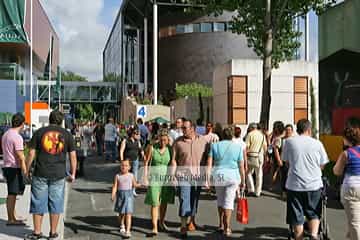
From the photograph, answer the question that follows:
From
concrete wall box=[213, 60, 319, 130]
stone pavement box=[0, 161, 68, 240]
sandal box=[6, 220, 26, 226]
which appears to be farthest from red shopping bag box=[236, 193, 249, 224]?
concrete wall box=[213, 60, 319, 130]

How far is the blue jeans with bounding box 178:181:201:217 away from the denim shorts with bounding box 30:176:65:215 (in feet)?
6.03

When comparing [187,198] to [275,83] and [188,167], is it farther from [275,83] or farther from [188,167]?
[275,83]

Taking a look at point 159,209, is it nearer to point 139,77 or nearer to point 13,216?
point 13,216

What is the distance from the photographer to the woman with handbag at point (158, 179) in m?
8.49

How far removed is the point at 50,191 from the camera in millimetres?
7738

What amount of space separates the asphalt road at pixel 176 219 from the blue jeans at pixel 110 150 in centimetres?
872

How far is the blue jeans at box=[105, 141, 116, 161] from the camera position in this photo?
72.5ft

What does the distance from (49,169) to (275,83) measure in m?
17.8

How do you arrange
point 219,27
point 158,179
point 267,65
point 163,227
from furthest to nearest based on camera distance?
point 219,27 → point 267,65 → point 163,227 → point 158,179

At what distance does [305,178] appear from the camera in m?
6.93

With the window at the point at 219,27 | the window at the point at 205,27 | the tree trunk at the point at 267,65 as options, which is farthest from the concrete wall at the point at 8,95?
the tree trunk at the point at 267,65

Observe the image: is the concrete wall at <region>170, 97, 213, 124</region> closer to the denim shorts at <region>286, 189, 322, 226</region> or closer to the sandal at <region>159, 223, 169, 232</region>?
the sandal at <region>159, 223, 169, 232</region>

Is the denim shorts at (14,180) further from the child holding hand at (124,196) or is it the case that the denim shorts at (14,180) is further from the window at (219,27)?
the window at (219,27)

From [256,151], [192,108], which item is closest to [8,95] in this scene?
[192,108]
